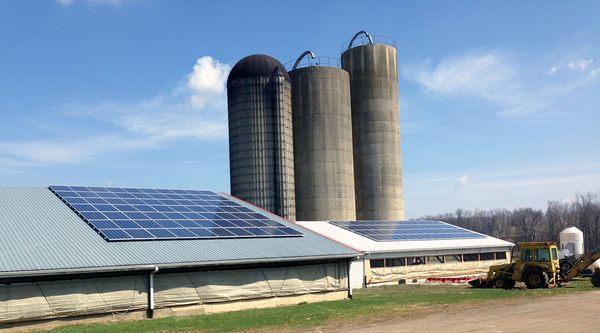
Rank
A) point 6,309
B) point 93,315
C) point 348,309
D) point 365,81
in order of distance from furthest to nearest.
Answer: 1. point 365,81
2. point 348,309
3. point 93,315
4. point 6,309

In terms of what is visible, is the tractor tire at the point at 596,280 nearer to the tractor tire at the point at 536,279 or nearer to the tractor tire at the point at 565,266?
the tractor tire at the point at 536,279

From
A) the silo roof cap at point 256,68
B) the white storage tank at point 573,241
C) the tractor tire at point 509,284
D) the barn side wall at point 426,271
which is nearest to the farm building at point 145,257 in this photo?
the barn side wall at point 426,271

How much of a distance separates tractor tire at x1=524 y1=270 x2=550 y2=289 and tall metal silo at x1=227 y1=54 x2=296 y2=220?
26562 millimetres

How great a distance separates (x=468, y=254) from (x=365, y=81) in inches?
958

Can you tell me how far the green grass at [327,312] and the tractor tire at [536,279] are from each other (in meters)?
0.90

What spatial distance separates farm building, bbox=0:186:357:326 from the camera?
973 inches

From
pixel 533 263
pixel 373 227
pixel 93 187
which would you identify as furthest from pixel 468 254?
pixel 93 187

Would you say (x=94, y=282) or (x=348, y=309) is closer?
(x=94, y=282)

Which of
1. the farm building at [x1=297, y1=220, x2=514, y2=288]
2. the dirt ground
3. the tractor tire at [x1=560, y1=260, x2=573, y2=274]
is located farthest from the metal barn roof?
the dirt ground

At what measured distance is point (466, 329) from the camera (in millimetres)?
22000

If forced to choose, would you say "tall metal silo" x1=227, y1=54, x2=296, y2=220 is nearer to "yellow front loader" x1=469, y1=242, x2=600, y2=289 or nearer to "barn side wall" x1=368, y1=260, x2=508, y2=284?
"barn side wall" x1=368, y1=260, x2=508, y2=284

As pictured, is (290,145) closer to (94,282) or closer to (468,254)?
(468,254)

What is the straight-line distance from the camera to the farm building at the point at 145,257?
81.0 ft

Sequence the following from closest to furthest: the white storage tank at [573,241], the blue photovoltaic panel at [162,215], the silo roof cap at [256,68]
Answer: the blue photovoltaic panel at [162,215] < the silo roof cap at [256,68] < the white storage tank at [573,241]
